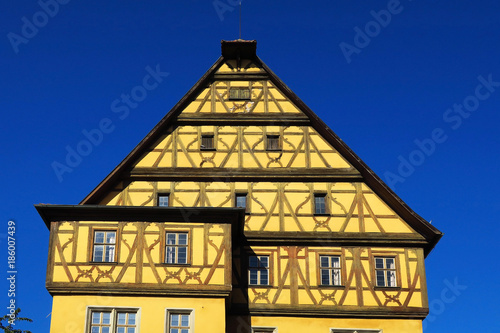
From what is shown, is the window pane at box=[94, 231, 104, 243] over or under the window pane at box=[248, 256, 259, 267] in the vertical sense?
over

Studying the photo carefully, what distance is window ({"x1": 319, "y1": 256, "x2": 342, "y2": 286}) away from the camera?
2895 centimetres

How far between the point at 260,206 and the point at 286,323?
4.77m

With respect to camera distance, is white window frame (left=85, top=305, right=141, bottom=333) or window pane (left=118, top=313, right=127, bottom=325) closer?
white window frame (left=85, top=305, right=141, bottom=333)

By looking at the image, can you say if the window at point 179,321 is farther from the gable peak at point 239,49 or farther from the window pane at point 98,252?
the gable peak at point 239,49

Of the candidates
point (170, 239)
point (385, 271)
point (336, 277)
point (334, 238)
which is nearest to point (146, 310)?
point (170, 239)

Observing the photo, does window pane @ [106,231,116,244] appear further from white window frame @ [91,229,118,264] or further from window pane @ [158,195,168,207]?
window pane @ [158,195,168,207]

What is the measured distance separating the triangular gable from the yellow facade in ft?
0.19

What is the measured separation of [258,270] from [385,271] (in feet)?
16.3

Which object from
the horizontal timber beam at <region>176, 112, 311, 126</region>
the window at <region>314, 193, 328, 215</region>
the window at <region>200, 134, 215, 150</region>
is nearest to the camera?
the window at <region>314, 193, 328, 215</region>

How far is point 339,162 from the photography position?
30734mm

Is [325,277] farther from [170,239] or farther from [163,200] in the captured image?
[163,200]

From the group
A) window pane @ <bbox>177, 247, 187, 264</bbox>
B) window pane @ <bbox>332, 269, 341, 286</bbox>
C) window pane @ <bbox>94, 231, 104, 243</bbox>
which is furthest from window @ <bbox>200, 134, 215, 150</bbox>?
window pane @ <bbox>332, 269, 341, 286</bbox>

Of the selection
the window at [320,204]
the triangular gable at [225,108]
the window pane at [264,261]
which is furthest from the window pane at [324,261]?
the triangular gable at [225,108]

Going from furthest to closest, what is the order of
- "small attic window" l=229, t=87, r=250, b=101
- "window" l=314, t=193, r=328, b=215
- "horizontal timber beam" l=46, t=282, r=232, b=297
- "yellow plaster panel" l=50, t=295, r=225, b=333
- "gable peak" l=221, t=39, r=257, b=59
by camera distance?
1. "gable peak" l=221, t=39, r=257, b=59
2. "small attic window" l=229, t=87, r=250, b=101
3. "window" l=314, t=193, r=328, b=215
4. "horizontal timber beam" l=46, t=282, r=232, b=297
5. "yellow plaster panel" l=50, t=295, r=225, b=333
